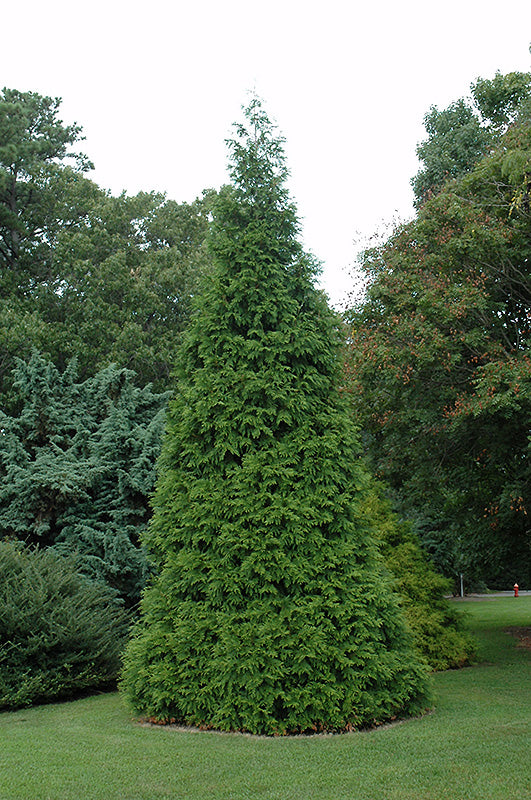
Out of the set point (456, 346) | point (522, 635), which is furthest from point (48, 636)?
point (522, 635)

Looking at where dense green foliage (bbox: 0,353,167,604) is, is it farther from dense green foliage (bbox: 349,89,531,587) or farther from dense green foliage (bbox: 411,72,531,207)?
dense green foliage (bbox: 411,72,531,207)

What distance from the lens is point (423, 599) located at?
10688 millimetres

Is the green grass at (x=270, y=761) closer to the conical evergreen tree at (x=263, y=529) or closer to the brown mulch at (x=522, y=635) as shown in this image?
the conical evergreen tree at (x=263, y=529)

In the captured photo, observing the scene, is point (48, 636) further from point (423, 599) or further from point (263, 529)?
point (423, 599)

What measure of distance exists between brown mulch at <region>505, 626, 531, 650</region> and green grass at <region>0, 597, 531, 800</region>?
7.37 metres

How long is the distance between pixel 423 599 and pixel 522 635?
658cm

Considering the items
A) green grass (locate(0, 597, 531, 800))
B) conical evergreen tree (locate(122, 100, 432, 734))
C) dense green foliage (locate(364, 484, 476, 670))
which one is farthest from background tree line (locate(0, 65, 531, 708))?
green grass (locate(0, 597, 531, 800))

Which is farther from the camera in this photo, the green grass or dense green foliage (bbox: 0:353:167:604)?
dense green foliage (bbox: 0:353:167:604)

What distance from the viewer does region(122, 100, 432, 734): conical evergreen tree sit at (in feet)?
21.0

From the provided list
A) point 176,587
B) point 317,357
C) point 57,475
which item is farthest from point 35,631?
point 317,357

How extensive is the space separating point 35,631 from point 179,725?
2.72 metres

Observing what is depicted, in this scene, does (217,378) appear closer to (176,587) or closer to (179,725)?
(176,587)

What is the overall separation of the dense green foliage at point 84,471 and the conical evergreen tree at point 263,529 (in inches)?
169

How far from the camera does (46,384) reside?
13.3 metres
